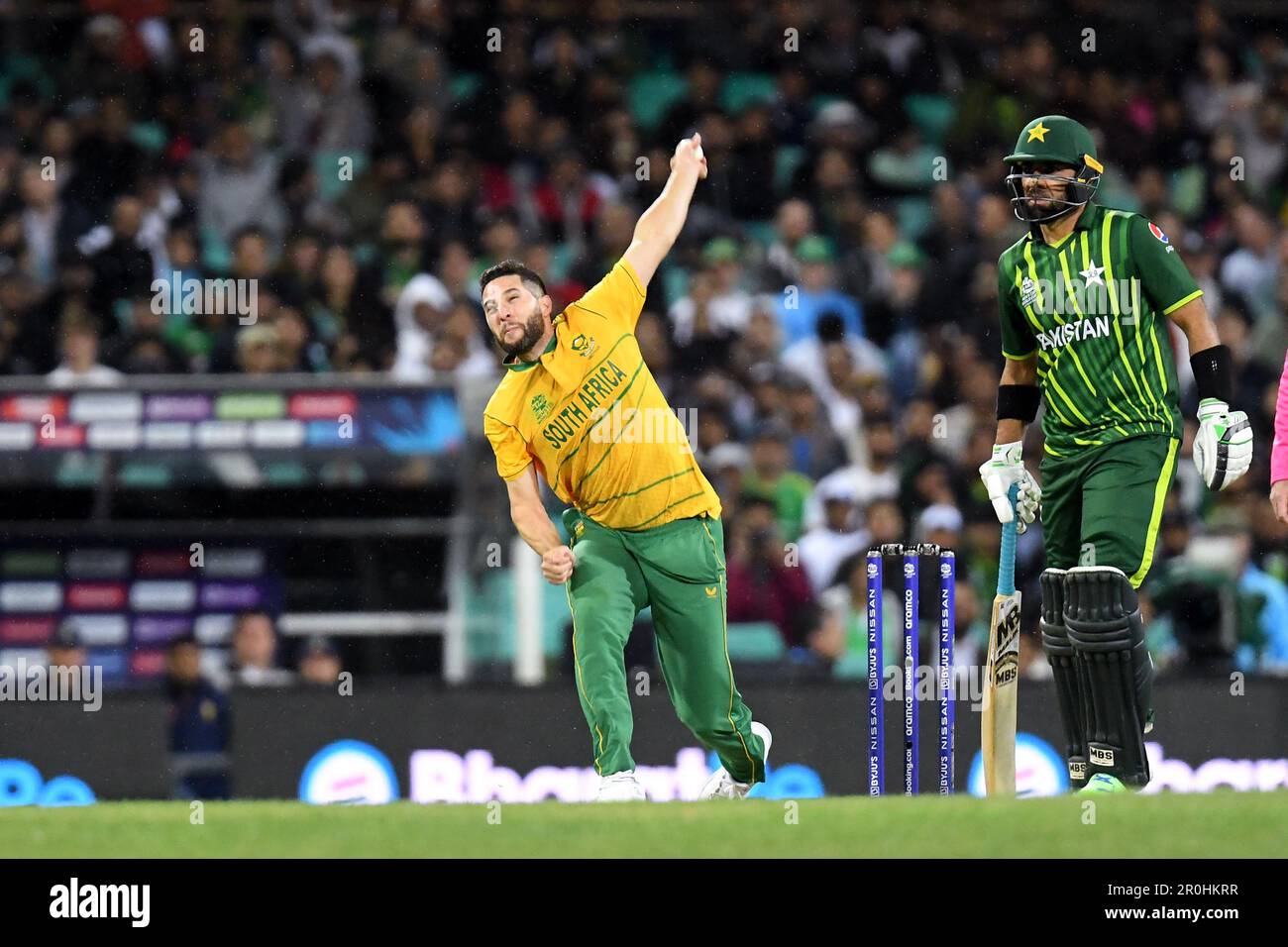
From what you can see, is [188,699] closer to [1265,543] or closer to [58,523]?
[58,523]

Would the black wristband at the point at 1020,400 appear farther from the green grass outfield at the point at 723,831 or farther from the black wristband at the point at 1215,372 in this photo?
the green grass outfield at the point at 723,831

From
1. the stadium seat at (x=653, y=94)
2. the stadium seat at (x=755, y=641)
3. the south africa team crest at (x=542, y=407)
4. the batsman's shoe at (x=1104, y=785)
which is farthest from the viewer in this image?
the stadium seat at (x=653, y=94)

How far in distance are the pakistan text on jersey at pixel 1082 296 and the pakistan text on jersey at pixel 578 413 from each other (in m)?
1.61

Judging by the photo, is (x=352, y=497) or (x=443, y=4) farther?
(x=443, y=4)

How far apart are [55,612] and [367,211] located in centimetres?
416

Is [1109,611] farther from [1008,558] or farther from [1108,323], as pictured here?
[1108,323]

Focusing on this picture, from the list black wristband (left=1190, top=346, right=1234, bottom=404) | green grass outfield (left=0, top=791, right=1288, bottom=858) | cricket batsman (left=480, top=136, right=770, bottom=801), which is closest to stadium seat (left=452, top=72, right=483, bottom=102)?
cricket batsman (left=480, top=136, right=770, bottom=801)

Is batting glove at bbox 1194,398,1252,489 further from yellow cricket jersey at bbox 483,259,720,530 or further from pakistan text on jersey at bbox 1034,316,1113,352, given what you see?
yellow cricket jersey at bbox 483,259,720,530

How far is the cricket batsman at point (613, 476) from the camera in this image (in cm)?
816

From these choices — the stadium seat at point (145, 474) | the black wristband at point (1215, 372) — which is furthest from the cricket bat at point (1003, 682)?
the stadium seat at point (145, 474)

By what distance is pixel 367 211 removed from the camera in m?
15.3

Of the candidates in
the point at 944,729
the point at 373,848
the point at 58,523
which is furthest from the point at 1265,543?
the point at 373,848

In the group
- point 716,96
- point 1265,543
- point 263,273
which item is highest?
point 716,96

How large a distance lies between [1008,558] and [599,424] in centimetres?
161
